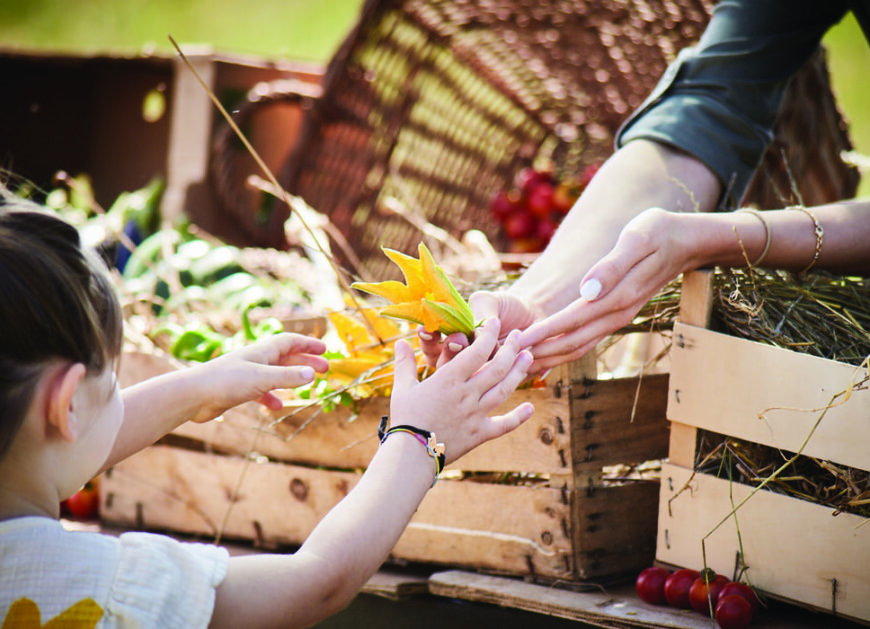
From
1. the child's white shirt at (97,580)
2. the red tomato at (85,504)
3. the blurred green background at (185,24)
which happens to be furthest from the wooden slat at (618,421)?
the blurred green background at (185,24)

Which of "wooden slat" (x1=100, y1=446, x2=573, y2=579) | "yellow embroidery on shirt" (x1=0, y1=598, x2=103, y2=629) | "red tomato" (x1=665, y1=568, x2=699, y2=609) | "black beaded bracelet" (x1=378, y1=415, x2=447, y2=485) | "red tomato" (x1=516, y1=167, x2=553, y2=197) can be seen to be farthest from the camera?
"red tomato" (x1=516, y1=167, x2=553, y2=197)

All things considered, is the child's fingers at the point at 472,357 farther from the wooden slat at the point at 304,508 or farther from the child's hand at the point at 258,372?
the wooden slat at the point at 304,508

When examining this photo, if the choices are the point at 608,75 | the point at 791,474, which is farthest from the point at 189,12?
the point at 791,474

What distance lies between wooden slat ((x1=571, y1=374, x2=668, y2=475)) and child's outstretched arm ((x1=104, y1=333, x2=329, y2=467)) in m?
0.35

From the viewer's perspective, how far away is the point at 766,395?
3.33 ft

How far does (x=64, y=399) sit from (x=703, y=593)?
2.45ft

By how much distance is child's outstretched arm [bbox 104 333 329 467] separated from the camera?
3.17ft

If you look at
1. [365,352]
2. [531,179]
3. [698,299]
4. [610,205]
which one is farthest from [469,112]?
[698,299]

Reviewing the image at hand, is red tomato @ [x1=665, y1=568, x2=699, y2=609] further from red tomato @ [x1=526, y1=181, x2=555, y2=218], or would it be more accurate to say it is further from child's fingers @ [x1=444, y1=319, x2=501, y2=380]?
red tomato @ [x1=526, y1=181, x2=555, y2=218]

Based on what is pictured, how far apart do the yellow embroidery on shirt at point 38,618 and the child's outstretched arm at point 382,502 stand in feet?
0.32

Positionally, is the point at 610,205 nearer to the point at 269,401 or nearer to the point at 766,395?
the point at 766,395

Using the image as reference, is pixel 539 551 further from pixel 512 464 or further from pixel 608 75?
pixel 608 75

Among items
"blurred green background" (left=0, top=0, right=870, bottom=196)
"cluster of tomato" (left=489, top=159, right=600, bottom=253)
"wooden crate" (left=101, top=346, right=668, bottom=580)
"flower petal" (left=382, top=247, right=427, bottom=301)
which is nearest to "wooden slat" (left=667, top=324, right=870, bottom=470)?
"wooden crate" (left=101, top=346, right=668, bottom=580)

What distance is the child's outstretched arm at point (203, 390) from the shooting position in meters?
0.97
